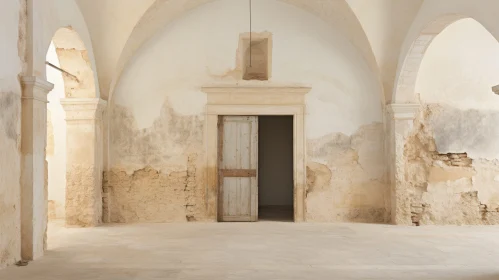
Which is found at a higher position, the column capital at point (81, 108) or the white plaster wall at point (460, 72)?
the white plaster wall at point (460, 72)

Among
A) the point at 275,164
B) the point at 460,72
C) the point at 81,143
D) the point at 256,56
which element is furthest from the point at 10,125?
the point at 275,164

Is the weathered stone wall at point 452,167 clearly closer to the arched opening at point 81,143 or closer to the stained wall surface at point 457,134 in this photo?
the stained wall surface at point 457,134

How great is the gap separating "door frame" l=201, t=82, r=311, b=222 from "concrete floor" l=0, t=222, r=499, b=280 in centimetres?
68

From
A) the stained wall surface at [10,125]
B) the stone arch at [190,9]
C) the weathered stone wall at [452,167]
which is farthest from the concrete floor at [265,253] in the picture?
the stone arch at [190,9]

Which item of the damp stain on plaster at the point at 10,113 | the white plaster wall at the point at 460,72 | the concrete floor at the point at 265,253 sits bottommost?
the concrete floor at the point at 265,253

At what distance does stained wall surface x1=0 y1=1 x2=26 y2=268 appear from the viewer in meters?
4.94

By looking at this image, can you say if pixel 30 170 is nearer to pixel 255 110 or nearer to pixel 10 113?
pixel 10 113

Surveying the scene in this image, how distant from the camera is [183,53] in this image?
29.0ft

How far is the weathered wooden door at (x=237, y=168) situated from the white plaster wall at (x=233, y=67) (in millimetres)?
751

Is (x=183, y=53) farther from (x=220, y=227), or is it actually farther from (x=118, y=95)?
(x=220, y=227)

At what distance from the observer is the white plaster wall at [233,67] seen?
28.9 feet

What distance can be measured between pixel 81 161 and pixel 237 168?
282cm

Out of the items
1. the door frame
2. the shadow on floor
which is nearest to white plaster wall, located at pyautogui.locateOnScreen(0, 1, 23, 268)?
the door frame

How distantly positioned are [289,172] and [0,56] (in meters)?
8.31
